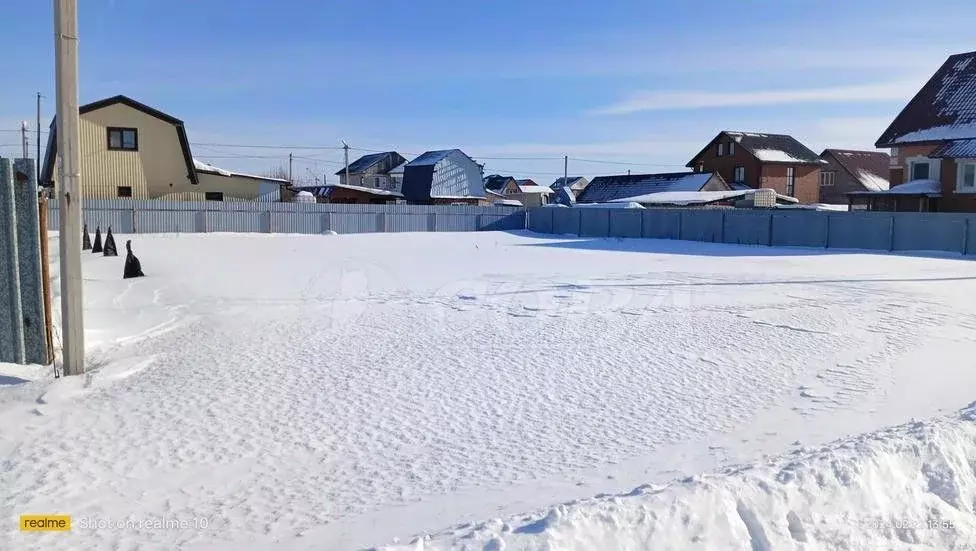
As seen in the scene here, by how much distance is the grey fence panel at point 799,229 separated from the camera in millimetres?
33844

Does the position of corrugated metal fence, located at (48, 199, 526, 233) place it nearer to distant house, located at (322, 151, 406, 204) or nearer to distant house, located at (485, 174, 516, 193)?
distant house, located at (322, 151, 406, 204)

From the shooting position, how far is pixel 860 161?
76250 mm

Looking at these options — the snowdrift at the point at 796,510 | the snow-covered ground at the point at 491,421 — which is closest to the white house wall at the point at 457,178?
the snow-covered ground at the point at 491,421

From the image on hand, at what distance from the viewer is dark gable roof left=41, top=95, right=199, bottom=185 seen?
39.9 metres

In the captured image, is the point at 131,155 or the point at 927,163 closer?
the point at 131,155

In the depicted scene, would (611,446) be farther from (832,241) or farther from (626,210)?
(626,210)

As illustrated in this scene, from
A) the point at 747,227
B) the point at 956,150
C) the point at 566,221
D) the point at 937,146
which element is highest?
the point at 937,146

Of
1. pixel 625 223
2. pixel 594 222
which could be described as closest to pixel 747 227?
pixel 625 223

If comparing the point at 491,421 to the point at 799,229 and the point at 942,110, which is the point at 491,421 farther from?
the point at 942,110

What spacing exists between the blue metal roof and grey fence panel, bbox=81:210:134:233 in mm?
30417

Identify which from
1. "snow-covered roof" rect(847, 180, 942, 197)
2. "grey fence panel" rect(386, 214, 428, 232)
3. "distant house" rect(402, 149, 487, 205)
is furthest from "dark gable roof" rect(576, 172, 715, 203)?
"grey fence panel" rect(386, 214, 428, 232)

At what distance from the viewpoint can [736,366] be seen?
28.6 ft

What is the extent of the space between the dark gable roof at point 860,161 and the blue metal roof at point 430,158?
38.2 metres

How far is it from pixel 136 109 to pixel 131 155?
8.14 feet
